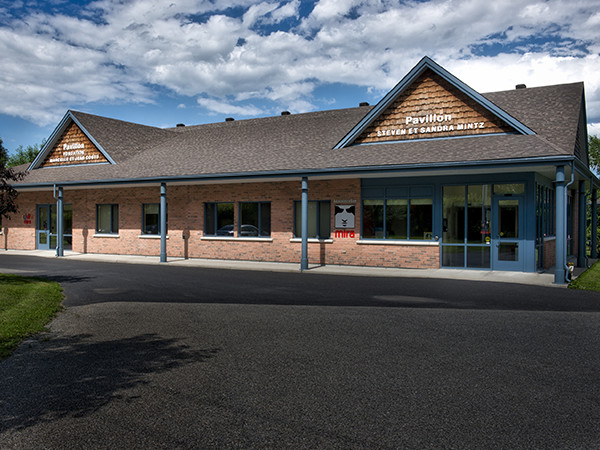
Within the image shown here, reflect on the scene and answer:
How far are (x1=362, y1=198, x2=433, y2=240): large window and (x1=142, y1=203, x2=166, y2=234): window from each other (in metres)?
9.97

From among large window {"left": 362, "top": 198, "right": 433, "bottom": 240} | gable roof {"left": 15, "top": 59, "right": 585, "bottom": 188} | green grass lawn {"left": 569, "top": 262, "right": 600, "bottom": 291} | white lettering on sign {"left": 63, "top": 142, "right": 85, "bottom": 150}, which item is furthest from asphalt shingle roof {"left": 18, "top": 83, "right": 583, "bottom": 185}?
green grass lawn {"left": 569, "top": 262, "right": 600, "bottom": 291}

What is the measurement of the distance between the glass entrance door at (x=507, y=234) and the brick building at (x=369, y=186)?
4 cm

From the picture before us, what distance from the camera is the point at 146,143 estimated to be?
28.2 meters

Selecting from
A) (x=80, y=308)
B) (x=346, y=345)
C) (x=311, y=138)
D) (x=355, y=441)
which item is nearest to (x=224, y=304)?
(x=80, y=308)

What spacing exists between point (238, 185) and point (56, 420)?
17167 mm

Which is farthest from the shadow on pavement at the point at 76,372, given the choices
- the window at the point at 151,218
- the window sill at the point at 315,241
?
the window at the point at 151,218

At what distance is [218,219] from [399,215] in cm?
790

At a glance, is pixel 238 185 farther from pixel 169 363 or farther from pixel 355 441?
pixel 355 441

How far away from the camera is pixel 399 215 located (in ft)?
59.7

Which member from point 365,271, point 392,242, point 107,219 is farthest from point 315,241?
point 107,219

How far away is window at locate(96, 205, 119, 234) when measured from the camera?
25.0m

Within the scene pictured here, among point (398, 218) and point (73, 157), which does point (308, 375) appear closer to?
point (398, 218)

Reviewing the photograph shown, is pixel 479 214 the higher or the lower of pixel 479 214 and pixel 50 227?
the higher

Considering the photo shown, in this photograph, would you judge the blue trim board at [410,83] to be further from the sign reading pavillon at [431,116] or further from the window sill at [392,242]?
the window sill at [392,242]
